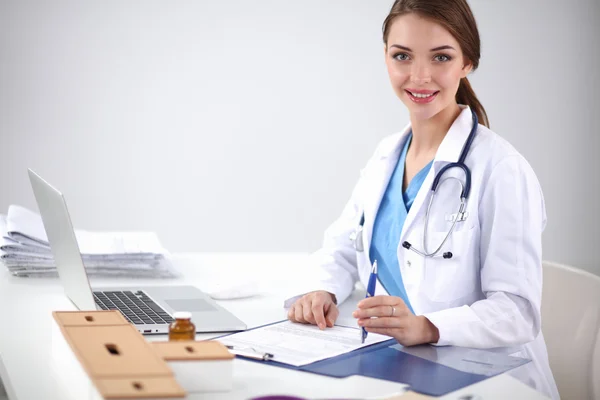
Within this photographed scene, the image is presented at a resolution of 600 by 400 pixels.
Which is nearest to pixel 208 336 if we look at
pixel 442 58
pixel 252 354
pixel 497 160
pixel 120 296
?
pixel 252 354

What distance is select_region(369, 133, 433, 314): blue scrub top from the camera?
1.95 m

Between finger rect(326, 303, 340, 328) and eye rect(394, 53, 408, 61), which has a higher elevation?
eye rect(394, 53, 408, 61)

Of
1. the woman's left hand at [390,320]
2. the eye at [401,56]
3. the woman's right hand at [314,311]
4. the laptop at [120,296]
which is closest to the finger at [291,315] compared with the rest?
the woman's right hand at [314,311]

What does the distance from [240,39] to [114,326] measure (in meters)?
3.25

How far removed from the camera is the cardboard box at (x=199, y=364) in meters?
1.11

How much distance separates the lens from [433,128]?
6.64 ft

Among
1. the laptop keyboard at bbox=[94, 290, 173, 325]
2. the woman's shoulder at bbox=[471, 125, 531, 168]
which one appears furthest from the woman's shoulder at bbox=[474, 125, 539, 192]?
the laptop keyboard at bbox=[94, 290, 173, 325]

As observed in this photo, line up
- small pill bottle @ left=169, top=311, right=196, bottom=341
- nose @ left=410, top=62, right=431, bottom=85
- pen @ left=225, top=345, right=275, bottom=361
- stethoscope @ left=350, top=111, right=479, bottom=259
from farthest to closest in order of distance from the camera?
nose @ left=410, top=62, right=431, bottom=85
stethoscope @ left=350, top=111, right=479, bottom=259
pen @ left=225, top=345, right=275, bottom=361
small pill bottle @ left=169, top=311, right=196, bottom=341

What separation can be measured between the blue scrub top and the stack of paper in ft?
2.02

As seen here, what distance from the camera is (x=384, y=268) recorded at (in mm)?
1997

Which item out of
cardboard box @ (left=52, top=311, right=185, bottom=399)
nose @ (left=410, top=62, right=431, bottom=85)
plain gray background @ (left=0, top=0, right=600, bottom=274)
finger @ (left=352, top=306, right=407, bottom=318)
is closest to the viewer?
cardboard box @ (left=52, top=311, right=185, bottom=399)

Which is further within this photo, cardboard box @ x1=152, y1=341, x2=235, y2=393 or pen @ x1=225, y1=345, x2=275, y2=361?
pen @ x1=225, y1=345, x2=275, y2=361

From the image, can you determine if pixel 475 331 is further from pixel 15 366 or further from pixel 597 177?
pixel 597 177

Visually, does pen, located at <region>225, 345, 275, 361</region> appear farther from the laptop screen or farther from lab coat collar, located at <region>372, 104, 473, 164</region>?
lab coat collar, located at <region>372, 104, 473, 164</region>
